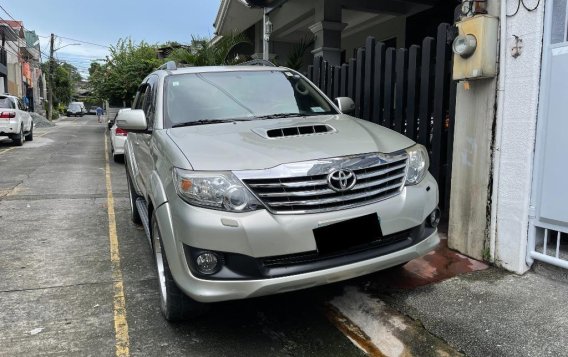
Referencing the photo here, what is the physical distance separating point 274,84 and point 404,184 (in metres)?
1.89

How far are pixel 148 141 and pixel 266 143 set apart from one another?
4.55 feet

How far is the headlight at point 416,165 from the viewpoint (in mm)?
3236

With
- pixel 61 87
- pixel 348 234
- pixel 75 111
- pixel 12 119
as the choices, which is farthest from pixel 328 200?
pixel 61 87

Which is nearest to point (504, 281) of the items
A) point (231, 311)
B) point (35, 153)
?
point (231, 311)

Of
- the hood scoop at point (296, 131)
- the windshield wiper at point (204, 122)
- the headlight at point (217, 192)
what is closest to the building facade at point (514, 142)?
the hood scoop at point (296, 131)

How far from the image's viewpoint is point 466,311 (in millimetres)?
3400

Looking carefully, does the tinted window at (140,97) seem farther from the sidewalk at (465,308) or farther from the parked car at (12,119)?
the parked car at (12,119)

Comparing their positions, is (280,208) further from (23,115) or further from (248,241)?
(23,115)

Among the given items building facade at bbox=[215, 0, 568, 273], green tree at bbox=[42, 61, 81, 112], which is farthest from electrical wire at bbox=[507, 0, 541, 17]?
green tree at bbox=[42, 61, 81, 112]

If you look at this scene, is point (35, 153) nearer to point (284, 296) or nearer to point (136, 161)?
point (136, 161)

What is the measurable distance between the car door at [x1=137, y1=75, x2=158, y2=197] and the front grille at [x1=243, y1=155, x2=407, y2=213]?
1.28 metres

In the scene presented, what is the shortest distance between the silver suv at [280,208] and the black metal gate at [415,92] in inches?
64.0

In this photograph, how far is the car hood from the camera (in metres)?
2.93

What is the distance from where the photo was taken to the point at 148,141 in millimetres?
4125
